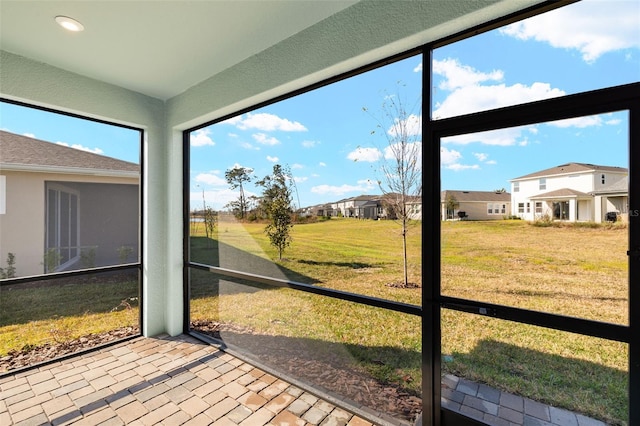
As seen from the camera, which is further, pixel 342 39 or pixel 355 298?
pixel 355 298

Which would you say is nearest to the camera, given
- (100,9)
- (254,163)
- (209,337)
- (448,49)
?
(448,49)

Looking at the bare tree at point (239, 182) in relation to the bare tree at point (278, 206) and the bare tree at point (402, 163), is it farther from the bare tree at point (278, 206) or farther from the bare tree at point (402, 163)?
the bare tree at point (402, 163)

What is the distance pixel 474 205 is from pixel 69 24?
304 centimetres

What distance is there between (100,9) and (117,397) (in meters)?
2.90

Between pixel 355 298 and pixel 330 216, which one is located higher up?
pixel 330 216

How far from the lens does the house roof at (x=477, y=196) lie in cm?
163

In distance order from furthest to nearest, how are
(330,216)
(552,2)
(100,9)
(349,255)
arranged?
1. (330,216)
2. (349,255)
3. (100,9)
4. (552,2)

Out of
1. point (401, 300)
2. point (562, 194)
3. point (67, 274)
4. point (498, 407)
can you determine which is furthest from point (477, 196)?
point (67, 274)

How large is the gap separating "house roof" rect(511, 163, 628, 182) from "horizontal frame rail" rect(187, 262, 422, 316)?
101 centimetres

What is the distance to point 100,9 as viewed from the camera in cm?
193

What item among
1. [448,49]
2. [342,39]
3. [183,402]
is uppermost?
[342,39]

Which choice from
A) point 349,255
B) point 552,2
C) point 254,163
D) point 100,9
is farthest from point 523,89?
point 100,9

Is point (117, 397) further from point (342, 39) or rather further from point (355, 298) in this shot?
point (342, 39)

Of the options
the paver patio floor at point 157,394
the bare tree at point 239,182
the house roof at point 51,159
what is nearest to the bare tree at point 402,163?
the paver patio floor at point 157,394
